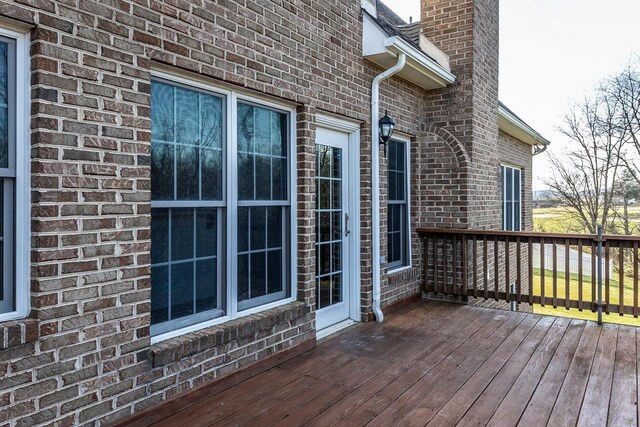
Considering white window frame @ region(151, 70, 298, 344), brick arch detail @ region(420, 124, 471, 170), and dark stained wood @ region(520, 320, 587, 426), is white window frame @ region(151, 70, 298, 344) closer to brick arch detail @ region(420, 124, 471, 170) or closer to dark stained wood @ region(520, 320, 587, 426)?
dark stained wood @ region(520, 320, 587, 426)

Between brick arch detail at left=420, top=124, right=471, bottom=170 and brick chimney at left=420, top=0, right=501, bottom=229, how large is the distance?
60 millimetres

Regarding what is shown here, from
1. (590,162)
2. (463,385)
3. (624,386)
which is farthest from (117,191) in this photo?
(590,162)

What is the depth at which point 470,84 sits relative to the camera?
237 inches

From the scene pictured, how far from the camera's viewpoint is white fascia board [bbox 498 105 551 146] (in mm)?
7617

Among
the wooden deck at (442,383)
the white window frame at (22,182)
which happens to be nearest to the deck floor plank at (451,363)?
the wooden deck at (442,383)

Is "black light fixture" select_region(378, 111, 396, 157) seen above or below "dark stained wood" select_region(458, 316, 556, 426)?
above

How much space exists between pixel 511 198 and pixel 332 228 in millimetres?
6226

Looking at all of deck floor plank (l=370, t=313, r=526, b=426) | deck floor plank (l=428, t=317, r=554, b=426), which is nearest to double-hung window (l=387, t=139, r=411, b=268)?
deck floor plank (l=370, t=313, r=526, b=426)

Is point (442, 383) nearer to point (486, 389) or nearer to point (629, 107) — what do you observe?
point (486, 389)

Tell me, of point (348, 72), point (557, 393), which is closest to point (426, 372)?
point (557, 393)

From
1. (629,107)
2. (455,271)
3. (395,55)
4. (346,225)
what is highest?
(629,107)

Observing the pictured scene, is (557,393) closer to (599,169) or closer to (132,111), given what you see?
(132,111)

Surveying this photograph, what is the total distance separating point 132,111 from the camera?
259 cm

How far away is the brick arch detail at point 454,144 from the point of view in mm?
5977
